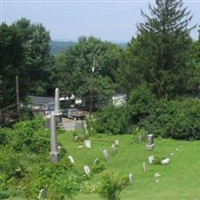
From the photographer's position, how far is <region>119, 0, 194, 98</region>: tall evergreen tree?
35.9 m

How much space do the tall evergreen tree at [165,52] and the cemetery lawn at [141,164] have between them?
35.5 feet

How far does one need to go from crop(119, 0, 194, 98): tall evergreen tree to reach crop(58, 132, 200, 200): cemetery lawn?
10.8 metres

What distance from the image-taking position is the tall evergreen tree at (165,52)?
3594 cm

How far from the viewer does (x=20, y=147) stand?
20406 mm

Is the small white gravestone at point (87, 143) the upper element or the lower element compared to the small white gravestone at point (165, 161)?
lower

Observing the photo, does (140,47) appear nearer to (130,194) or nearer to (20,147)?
(20,147)

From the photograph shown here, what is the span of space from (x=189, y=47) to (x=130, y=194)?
25073mm

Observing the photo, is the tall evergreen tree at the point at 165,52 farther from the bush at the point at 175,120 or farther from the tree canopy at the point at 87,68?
the tree canopy at the point at 87,68

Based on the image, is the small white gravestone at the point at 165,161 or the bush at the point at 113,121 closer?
the small white gravestone at the point at 165,161

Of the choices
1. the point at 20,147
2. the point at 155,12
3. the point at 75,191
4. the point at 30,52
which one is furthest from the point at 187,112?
the point at 30,52

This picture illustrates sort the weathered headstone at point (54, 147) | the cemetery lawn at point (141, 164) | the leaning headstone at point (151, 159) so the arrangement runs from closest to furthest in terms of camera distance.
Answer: the cemetery lawn at point (141, 164) → the weathered headstone at point (54, 147) → the leaning headstone at point (151, 159)

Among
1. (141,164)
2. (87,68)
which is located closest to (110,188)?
(141,164)

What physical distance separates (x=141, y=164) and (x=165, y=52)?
17759 mm

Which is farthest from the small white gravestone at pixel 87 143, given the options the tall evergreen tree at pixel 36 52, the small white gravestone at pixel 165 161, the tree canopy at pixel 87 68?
the tree canopy at pixel 87 68
